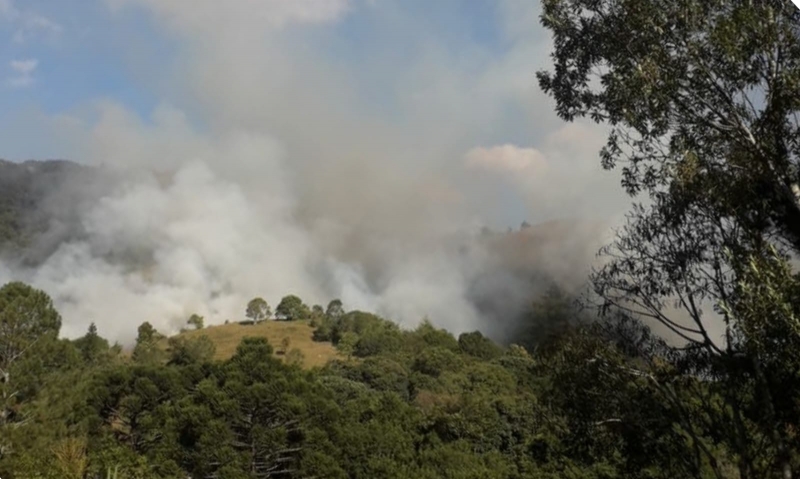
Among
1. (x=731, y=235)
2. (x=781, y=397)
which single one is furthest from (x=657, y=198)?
(x=781, y=397)

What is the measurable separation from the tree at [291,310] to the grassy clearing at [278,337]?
12.3ft

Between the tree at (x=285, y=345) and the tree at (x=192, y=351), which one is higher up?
the tree at (x=285, y=345)

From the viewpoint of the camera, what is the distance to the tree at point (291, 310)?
13200 cm

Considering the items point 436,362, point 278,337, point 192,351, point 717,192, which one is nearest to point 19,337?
point 717,192

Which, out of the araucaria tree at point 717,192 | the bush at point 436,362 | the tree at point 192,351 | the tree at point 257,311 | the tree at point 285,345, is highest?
the tree at point 257,311

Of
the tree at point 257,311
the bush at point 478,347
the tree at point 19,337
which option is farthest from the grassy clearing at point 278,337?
the tree at point 19,337

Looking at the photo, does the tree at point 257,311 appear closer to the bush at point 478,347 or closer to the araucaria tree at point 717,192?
the bush at point 478,347

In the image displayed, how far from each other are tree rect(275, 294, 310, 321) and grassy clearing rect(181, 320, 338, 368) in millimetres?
3759

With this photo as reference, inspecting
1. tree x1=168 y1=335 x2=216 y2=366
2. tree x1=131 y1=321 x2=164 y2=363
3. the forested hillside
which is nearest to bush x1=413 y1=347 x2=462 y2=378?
the forested hillside

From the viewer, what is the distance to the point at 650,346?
11.3 metres

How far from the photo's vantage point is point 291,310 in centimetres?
13300

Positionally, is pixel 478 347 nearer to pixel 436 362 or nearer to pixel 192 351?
pixel 436 362

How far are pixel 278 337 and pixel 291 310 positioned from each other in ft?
67.5

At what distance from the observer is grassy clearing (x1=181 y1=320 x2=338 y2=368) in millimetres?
100375
